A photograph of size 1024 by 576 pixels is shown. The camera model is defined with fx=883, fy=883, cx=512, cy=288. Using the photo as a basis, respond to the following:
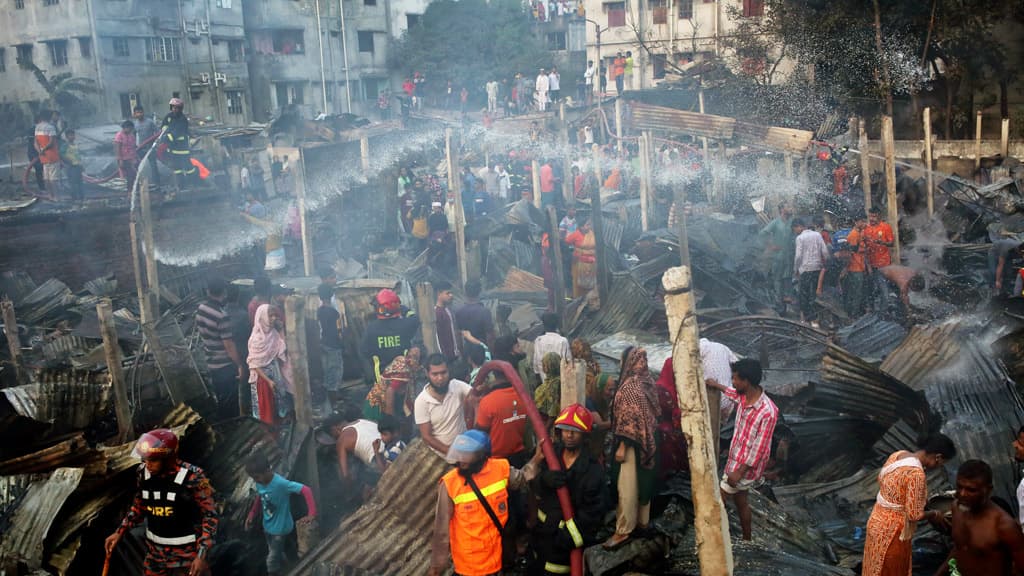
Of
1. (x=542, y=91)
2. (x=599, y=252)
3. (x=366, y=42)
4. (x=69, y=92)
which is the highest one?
(x=366, y=42)

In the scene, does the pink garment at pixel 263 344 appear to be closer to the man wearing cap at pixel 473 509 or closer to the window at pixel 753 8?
the man wearing cap at pixel 473 509

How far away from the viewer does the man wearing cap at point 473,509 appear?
468 cm

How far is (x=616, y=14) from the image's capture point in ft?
142

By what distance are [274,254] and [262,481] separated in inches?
344

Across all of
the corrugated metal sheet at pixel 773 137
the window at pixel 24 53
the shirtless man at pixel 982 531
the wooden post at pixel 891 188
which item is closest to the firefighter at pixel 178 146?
the corrugated metal sheet at pixel 773 137

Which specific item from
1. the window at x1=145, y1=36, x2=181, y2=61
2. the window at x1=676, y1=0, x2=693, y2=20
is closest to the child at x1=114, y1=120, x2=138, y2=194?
the window at x1=145, y1=36, x2=181, y2=61

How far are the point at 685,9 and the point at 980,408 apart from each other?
1435 inches

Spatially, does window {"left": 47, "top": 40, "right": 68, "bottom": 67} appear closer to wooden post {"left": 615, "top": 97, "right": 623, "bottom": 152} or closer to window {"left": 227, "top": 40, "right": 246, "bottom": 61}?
window {"left": 227, "top": 40, "right": 246, "bottom": 61}

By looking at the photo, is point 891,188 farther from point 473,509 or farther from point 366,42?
point 366,42

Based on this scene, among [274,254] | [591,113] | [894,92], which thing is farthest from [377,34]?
[274,254]

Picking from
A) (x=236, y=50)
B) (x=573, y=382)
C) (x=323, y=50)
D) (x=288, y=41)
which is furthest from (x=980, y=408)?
(x=323, y=50)

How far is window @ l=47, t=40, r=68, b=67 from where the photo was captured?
29.1 m

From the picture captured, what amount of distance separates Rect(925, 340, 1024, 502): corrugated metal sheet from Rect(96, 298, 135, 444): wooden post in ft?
21.3

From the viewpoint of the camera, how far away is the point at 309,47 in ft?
135
